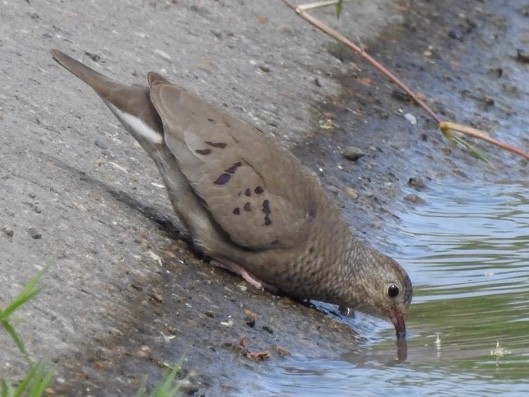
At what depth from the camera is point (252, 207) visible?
724cm

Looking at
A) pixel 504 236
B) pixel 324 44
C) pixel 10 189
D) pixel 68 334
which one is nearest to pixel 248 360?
pixel 68 334

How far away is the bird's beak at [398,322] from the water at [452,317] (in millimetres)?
40

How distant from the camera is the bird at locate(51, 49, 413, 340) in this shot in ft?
23.8

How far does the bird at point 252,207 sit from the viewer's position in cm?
727

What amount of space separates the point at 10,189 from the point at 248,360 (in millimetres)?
1433

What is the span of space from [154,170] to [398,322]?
67.5 inches

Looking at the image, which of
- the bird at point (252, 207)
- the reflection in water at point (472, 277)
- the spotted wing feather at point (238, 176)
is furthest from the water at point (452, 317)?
the spotted wing feather at point (238, 176)

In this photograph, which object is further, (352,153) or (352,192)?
(352,153)

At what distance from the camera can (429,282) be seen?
26.0ft

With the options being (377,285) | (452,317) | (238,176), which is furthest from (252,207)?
(452,317)

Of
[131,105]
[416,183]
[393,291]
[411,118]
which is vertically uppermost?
[411,118]

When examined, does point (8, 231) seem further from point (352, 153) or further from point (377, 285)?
point (352, 153)

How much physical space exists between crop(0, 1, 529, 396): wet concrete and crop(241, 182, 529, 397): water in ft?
0.49

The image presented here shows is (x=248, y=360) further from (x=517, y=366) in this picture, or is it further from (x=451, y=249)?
(x=451, y=249)
